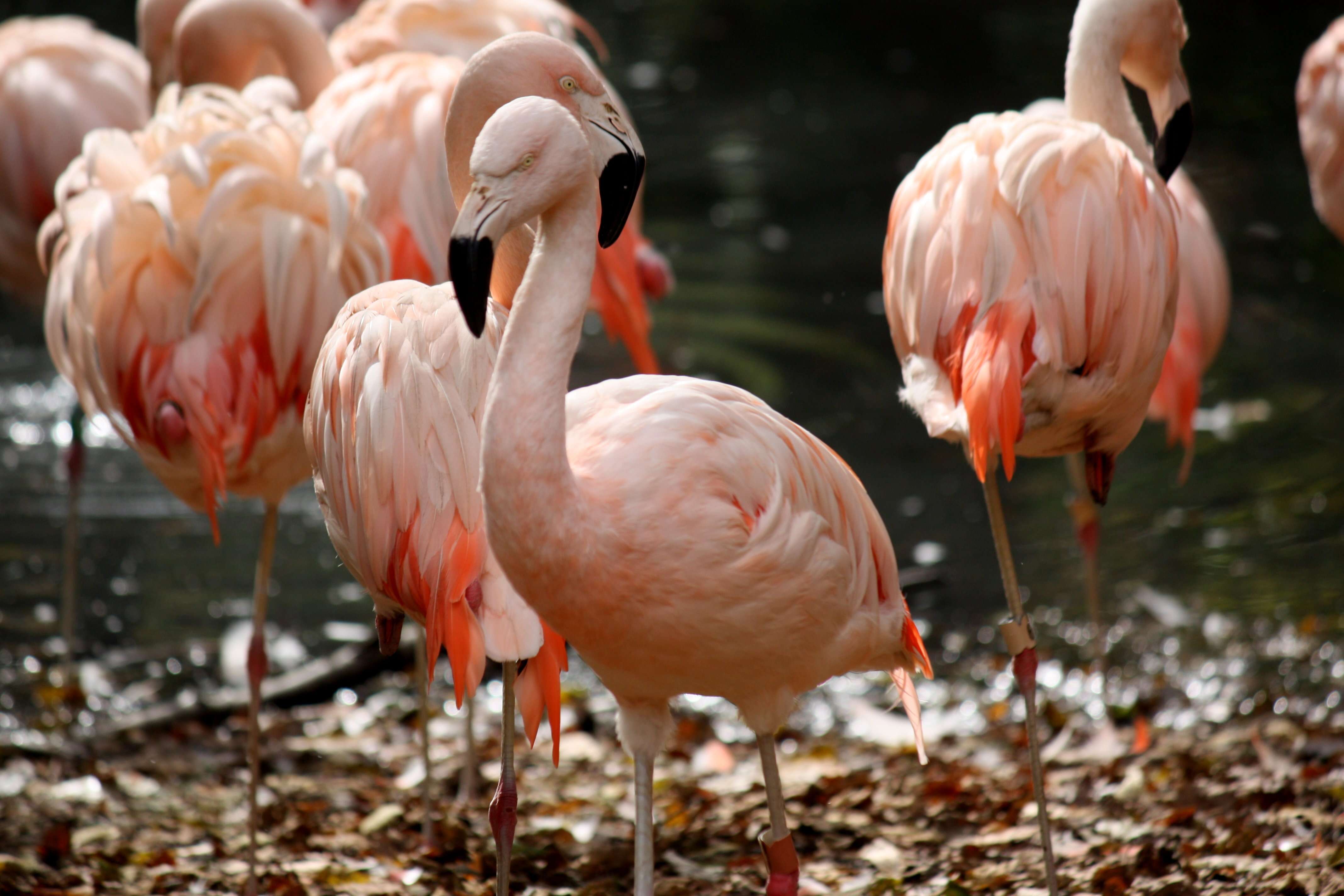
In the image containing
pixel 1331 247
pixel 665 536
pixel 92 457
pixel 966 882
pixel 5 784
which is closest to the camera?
pixel 665 536

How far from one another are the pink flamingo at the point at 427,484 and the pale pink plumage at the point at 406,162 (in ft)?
3.97

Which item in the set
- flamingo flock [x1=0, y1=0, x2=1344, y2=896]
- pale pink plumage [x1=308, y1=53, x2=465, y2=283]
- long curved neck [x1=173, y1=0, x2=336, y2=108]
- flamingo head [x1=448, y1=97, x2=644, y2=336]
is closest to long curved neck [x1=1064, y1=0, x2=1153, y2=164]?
flamingo flock [x1=0, y1=0, x2=1344, y2=896]

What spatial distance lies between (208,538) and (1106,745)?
3435 mm

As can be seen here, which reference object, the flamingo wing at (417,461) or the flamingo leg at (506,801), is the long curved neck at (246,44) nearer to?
the flamingo wing at (417,461)

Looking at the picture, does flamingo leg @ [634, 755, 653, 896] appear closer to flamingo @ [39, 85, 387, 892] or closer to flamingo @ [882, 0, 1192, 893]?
flamingo @ [882, 0, 1192, 893]

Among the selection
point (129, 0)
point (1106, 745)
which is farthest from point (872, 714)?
point (129, 0)

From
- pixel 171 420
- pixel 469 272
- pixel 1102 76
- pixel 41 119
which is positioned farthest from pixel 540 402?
pixel 41 119

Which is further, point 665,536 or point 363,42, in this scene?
point 363,42

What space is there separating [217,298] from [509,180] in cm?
148

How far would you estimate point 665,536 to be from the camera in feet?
7.56

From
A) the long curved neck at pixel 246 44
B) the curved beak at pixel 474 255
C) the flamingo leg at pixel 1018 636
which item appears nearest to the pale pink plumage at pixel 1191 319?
the flamingo leg at pixel 1018 636

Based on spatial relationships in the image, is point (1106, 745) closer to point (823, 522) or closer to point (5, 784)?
point (823, 522)

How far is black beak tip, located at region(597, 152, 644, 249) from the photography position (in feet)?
8.10

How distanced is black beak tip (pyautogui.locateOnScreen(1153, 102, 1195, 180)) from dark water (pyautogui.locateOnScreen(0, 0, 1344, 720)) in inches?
66.7
